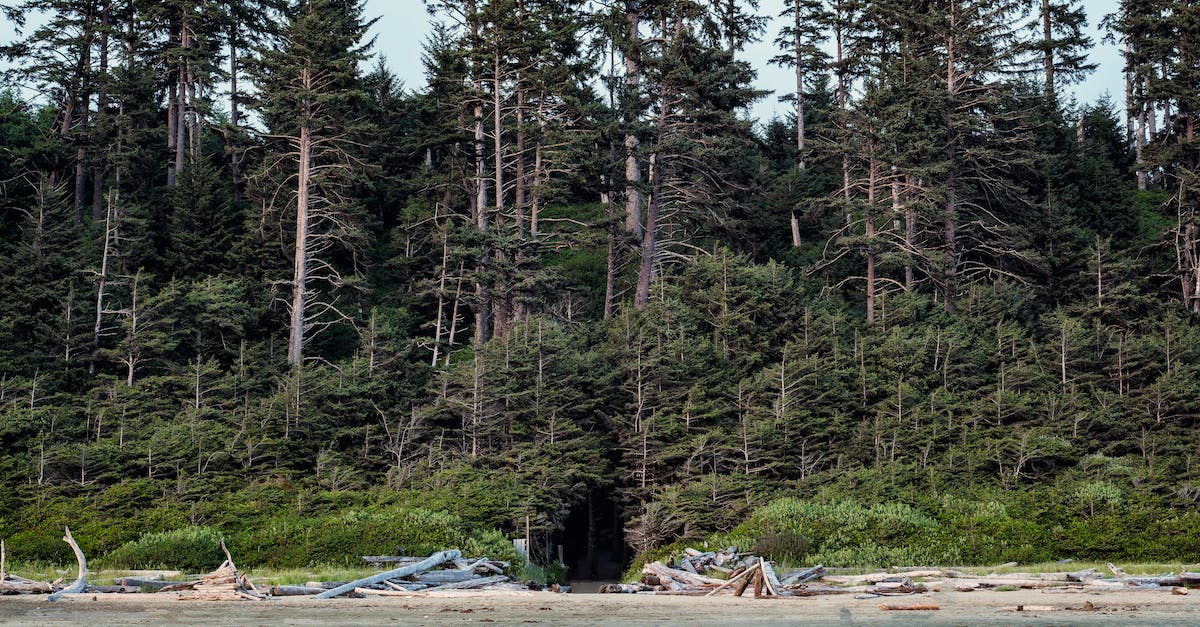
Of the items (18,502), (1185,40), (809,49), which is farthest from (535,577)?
(1185,40)

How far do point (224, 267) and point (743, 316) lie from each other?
1761cm

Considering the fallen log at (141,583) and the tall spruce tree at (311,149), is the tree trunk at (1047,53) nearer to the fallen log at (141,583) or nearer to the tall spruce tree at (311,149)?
the tall spruce tree at (311,149)

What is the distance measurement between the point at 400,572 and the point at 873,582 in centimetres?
817

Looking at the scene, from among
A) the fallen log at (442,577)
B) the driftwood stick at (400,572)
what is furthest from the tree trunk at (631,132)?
the fallen log at (442,577)

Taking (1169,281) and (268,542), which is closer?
(268,542)

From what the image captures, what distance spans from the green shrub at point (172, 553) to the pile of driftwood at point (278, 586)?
1614 millimetres

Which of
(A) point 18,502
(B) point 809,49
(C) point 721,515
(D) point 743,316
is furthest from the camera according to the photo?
(B) point 809,49

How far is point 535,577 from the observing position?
2227cm

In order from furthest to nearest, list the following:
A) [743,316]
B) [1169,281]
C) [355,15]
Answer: [355,15] < [1169,281] < [743,316]

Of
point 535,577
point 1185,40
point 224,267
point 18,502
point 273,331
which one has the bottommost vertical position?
point 535,577

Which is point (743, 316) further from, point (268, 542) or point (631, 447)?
point (268, 542)

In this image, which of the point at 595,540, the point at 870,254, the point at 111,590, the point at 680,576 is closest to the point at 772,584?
the point at 680,576

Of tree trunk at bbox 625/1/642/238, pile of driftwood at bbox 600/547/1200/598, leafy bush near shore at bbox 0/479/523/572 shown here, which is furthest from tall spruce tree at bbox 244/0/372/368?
pile of driftwood at bbox 600/547/1200/598

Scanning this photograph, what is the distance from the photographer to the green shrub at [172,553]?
65.9 feet
